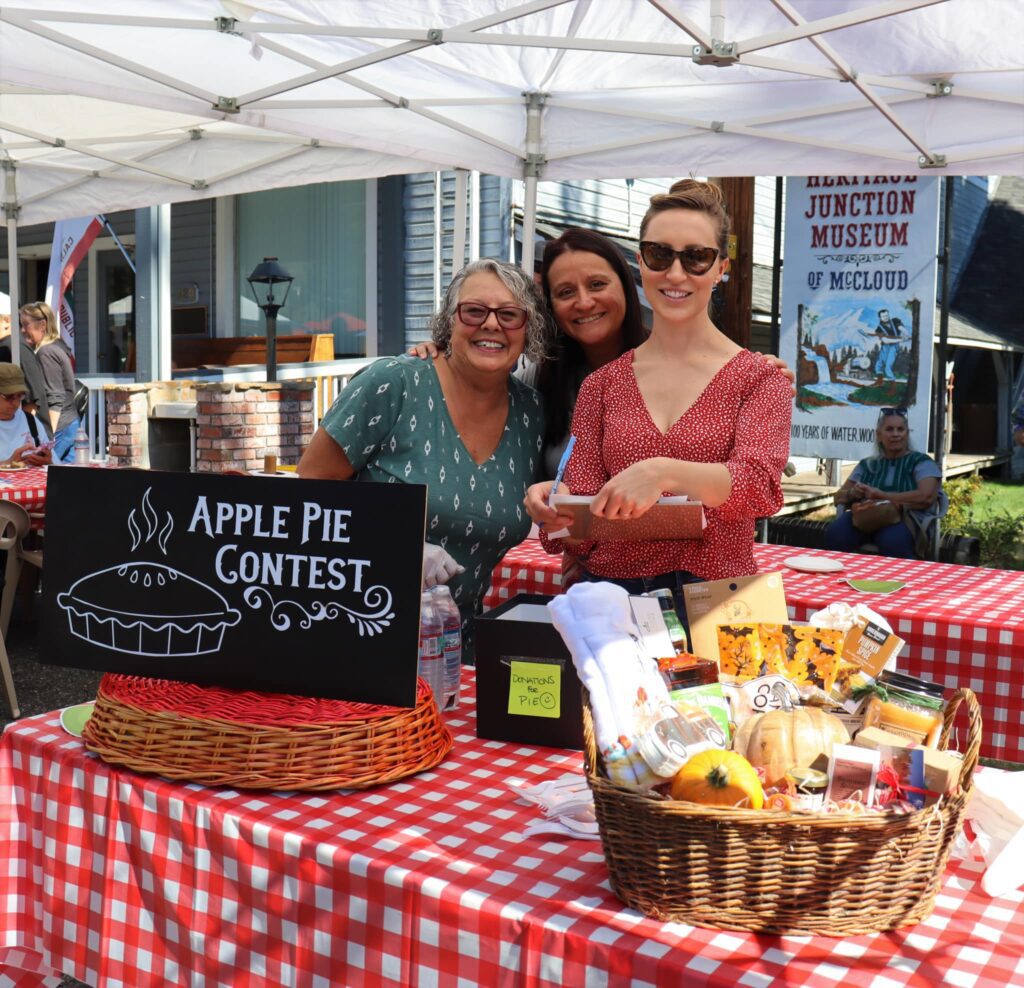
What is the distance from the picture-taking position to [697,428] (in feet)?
7.02

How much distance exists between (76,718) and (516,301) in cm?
122

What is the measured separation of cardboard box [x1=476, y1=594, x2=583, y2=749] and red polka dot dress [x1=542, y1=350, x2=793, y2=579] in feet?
1.35

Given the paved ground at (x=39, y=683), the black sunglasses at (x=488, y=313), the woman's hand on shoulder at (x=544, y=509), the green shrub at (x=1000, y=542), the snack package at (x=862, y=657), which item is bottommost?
the paved ground at (x=39, y=683)

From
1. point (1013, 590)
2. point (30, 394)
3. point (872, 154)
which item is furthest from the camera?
point (30, 394)

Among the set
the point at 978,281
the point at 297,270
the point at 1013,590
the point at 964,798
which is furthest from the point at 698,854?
the point at 978,281

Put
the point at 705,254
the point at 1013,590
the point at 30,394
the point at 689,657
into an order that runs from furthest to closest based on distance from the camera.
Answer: the point at 30,394, the point at 1013,590, the point at 705,254, the point at 689,657

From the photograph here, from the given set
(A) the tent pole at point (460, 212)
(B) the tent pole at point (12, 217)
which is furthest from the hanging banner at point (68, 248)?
(A) the tent pole at point (460, 212)

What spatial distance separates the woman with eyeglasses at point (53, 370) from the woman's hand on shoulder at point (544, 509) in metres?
7.14

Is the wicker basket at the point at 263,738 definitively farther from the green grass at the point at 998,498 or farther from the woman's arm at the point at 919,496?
the green grass at the point at 998,498

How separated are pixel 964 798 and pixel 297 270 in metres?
10.6

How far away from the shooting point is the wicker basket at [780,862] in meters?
1.18

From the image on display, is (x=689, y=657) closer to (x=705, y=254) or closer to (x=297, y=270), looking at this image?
(x=705, y=254)

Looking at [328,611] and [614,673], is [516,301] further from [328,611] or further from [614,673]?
[614,673]

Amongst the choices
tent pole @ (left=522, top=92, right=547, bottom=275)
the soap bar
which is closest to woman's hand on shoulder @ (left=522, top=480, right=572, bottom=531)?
the soap bar
